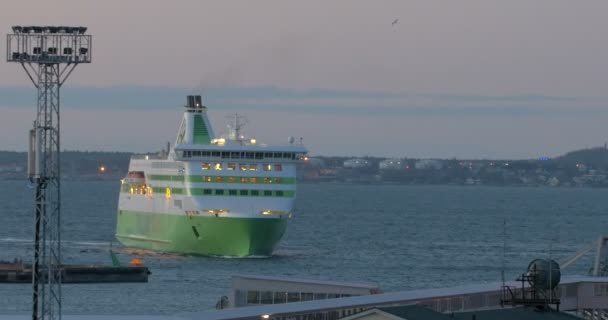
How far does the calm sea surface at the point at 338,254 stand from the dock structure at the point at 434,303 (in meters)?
17.5

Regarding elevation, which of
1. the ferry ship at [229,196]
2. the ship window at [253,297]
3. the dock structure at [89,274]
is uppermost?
the ferry ship at [229,196]

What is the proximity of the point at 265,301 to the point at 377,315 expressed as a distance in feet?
57.6

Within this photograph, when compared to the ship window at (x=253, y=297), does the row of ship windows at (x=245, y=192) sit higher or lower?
higher

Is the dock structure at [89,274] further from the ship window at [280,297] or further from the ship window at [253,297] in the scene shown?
the ship window at [280,297]

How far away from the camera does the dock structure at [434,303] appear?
33.0m


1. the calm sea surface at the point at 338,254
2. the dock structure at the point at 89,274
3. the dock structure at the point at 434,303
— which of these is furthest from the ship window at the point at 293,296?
the dock structure at the point at 89,274

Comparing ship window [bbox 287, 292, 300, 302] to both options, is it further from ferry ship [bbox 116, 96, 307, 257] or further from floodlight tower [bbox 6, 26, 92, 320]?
ferry ship [bbox 116, 96, 307, 257]

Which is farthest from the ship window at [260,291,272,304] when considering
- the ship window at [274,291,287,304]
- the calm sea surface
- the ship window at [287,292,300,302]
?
the calm sea surface

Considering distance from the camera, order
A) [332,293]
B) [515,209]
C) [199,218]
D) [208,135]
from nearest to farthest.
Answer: [332,293] < [199,218] < [208,135] < [515,209]

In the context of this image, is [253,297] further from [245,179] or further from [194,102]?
[194,102]

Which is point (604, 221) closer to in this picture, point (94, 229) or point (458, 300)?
point (94, 229)

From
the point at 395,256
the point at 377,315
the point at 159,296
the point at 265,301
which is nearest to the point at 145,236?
the point at 395,256

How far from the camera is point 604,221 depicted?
446 feet

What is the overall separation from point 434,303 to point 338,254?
157 ft
